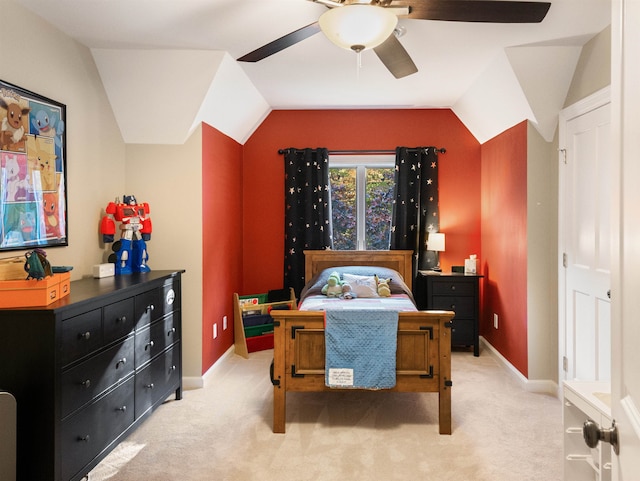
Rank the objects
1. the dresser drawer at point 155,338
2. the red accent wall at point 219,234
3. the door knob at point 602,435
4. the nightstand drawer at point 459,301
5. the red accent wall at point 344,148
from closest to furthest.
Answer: the door knob at point 602,435
the dresser drawer at point 155,338
the red accent wall at point 219,234
the nightstand drawer at point 459,301
the red accent wall at point 344,148

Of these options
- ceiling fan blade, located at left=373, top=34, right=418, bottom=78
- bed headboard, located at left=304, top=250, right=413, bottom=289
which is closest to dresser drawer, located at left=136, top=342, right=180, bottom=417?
bed headboard, located at left=304, top=250, right=413, bottom=289

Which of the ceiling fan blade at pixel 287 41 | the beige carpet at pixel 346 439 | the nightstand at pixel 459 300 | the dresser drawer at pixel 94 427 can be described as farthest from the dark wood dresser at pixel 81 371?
the nightstand at pixel 459 300

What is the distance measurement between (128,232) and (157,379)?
104cm

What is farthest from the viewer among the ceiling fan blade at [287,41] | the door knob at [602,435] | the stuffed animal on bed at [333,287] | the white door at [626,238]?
the stuffed animal on bed at [333,287]

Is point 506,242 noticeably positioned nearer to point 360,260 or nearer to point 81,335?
point 360,260

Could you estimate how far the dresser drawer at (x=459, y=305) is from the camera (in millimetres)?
4645

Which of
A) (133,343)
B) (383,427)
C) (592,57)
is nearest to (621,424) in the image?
(383,427)

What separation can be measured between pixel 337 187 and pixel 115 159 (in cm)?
245

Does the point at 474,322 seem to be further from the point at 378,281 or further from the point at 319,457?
the point at 319,457

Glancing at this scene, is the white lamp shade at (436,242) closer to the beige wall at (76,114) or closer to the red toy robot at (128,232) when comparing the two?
the red toy robot at (128,232)

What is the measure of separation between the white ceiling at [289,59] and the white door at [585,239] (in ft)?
1.24

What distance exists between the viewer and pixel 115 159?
3598 millimetres

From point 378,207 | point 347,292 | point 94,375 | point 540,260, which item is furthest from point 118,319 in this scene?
point 378,207

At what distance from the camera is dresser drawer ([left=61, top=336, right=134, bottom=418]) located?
211 cm
